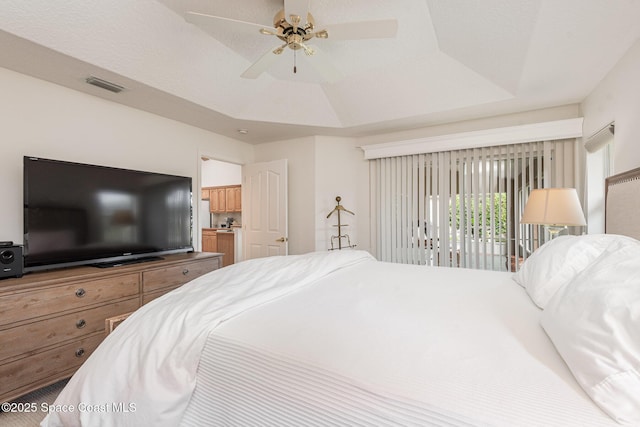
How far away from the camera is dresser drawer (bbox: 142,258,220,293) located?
2531mm

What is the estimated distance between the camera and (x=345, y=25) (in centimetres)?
173

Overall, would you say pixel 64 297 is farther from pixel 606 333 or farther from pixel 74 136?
pixel 606 333

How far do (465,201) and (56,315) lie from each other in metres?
3.85

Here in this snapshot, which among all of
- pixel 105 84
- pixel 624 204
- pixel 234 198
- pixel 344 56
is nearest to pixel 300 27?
pixel 344 56

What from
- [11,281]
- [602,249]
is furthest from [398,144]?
[11,281]

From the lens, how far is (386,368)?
831 millimetres

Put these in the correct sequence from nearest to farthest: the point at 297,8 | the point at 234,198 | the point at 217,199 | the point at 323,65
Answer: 1. the point at 297,8
2. the point at 323,65
3. the point at 234,198
4. the point at 217,199

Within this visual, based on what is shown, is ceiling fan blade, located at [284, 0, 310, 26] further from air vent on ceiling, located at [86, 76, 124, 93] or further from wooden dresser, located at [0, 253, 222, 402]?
wooden dresser, located at [0, 253, 222, 402]

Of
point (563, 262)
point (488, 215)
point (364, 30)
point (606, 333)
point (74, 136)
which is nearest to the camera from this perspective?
point (606, 333)

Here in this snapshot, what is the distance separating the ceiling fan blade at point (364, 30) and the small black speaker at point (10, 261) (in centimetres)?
243

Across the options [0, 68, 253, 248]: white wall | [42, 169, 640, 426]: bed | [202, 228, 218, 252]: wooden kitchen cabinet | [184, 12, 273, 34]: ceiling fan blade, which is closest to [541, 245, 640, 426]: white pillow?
[42, 169, 640, 426]: bed

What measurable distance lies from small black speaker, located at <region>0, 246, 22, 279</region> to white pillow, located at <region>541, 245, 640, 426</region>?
2.86 meters

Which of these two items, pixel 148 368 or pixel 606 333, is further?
pixel 148 368

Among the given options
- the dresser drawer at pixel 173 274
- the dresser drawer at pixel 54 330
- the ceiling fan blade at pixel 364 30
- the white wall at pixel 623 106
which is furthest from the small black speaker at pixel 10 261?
the white wall at pixel 623 106
